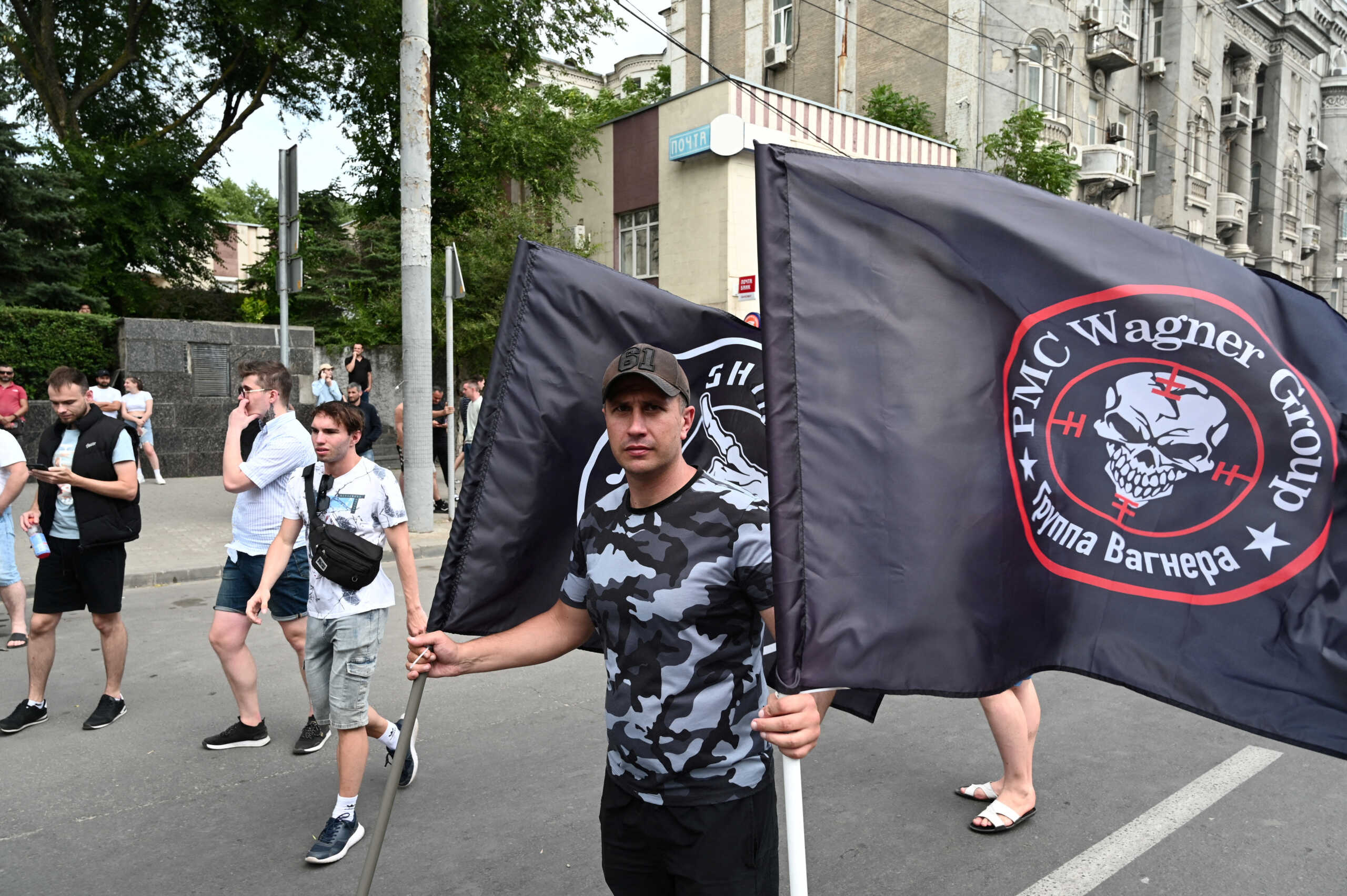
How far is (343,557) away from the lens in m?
4.07

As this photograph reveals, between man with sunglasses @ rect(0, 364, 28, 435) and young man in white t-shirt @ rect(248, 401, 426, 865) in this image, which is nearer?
young man in white t-shirt @ rect(248, 401, 426, 865)

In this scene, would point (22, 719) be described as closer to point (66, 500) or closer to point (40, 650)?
point (40, 650)

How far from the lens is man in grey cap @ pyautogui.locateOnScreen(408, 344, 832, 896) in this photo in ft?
7.56

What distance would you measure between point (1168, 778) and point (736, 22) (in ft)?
99.5

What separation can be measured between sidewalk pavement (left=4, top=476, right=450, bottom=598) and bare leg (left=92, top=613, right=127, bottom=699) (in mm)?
2777

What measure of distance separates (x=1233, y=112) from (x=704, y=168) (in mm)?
25506

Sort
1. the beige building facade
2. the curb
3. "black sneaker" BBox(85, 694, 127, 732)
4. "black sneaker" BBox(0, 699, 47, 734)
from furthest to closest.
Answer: the beige building facade
the curb
"black sneaker" BBox(85, 694, 127, 732)
"black sneaker" BBox(0, 699, 47, 734)

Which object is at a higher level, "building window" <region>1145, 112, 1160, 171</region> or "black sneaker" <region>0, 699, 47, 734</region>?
"building window" <region>1145, 112, 1160, 171</region>

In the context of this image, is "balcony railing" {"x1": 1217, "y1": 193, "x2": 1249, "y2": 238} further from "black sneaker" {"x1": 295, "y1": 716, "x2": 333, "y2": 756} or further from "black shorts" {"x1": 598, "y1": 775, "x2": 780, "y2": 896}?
"black shorts" {"x1": 598, "y1": 775, "x2": 780, "y2": 896}

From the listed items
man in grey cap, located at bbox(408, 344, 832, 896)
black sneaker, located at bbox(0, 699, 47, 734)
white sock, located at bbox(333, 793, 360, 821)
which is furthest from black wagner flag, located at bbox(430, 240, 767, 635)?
black sneaker, located at bbox(0, 699, 47, 734)

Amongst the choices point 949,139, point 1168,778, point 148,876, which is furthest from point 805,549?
point 949,139

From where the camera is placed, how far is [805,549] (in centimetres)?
209

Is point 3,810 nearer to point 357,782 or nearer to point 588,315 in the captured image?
point 357,782

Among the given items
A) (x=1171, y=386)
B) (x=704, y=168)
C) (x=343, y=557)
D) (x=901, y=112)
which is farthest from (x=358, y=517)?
(x=901, y=112)
